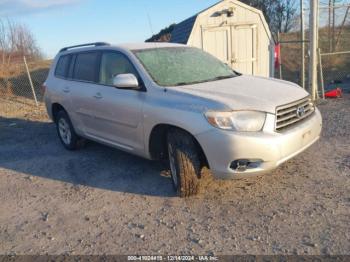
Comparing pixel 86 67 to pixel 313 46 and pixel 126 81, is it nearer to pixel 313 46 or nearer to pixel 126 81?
pixel 126 81

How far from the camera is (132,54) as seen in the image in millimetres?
5180

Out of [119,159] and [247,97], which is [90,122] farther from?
[247,97]

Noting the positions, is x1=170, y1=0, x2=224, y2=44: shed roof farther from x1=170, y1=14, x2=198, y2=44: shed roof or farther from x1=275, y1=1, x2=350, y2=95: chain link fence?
x1=275, y1=1, x2=350, y2=95: chain link fence

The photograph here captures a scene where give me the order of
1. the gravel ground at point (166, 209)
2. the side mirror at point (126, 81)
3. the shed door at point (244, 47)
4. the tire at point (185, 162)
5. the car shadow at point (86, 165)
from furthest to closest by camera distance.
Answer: the shed door at point (244, 47), the car shadow at point (86, 165), the side mirror at point (126, 81), the tire at point (185, 162), the gravel ground at point (166, 209)

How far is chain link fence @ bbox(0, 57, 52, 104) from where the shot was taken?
49.3 ft

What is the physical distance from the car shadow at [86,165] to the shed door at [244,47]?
22.3ft

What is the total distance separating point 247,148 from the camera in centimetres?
393

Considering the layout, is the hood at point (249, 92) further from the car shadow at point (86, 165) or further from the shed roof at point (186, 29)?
the shed roof at point (186, 29)

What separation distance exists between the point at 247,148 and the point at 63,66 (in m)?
4.33

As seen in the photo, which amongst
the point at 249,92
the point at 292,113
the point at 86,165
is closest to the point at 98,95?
the point at 86,165

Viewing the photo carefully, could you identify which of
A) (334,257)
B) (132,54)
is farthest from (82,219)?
(334,257)

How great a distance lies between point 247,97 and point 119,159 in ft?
9.22

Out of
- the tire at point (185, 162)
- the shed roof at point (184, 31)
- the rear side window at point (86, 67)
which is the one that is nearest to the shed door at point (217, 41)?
the shed roof at point (184, 31)

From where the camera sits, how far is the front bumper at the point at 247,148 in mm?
3928
